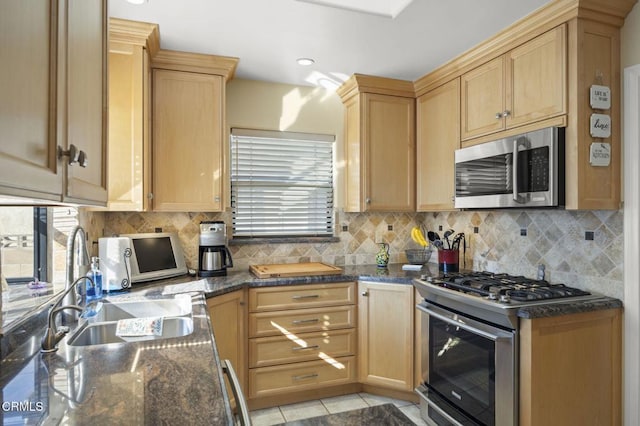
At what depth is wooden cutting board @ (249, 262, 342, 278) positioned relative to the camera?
8.93ft

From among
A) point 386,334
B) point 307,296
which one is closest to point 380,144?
point 307,296

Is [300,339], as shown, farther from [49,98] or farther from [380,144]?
[49,98]

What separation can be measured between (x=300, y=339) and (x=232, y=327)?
500mm

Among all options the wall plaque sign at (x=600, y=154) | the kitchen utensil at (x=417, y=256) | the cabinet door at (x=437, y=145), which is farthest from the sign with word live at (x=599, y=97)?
the kitchen utensil at (x=417, y=256)

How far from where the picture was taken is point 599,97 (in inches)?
77.9

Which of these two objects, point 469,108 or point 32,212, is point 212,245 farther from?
point 469,108

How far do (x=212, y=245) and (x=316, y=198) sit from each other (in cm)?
105

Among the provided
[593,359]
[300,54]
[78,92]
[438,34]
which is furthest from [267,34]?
[593,359]

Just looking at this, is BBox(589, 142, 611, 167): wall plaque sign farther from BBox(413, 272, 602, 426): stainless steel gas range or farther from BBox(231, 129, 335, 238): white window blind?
BBox(231, 129, 335, 238): white window blind

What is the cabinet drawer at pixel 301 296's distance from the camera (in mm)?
2637

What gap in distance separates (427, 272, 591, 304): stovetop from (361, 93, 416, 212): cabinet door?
0.84m

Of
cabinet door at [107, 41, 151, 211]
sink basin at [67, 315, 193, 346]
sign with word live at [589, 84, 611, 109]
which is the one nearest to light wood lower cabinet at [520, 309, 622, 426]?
sign with word live at [589, 84, 611, 109]

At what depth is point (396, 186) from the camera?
126 inches

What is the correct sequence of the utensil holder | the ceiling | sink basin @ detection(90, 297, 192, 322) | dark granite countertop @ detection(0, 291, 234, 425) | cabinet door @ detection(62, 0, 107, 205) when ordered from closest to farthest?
dark granite countertop @ detection(0, 291, 234, 425) → cabinet door @ detection(62, 0, 107, 205) → sink basin @ detection(90, 297, 192, 322) → the ceiling → the utensil holder
